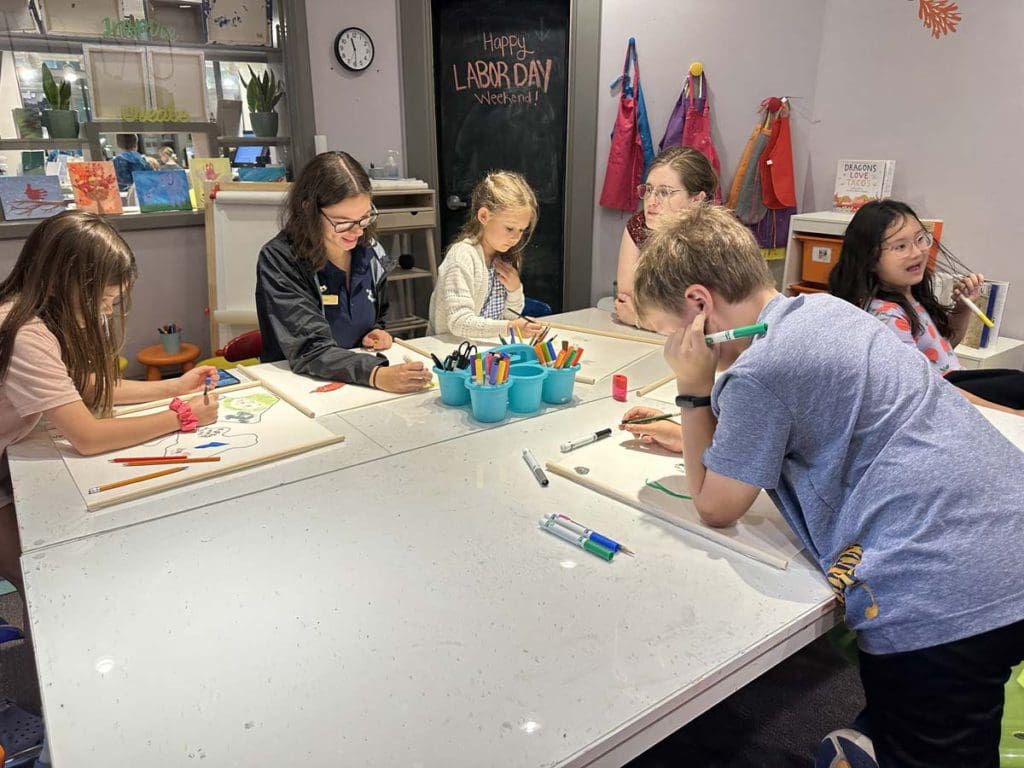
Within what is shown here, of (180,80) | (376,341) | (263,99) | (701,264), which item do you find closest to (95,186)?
(180,80)

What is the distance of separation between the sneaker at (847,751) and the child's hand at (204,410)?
3.94ft

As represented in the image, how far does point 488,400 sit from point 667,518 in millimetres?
481

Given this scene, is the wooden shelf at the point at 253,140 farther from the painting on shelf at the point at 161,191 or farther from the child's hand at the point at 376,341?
the child's hand at the point at 376,341

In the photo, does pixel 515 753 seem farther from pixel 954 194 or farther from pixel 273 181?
pixel 273 181

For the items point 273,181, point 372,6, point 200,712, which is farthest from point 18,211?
point 200,712

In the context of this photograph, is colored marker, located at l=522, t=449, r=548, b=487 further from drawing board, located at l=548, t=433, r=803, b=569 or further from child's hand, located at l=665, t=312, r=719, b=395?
child's hand, located at l=665, t=312, r=719, b=395

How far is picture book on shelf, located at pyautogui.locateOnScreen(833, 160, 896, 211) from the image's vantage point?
9.67 ft

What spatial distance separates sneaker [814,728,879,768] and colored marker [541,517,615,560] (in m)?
0.44

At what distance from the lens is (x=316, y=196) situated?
70.0 inches

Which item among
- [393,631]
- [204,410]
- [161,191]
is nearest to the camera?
[393,631]

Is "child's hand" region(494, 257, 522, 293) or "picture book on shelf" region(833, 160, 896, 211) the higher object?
"picture book on shelf" region(833, 160, 896, 211)

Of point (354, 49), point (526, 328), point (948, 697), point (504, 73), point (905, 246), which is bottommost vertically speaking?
point (948, 697)

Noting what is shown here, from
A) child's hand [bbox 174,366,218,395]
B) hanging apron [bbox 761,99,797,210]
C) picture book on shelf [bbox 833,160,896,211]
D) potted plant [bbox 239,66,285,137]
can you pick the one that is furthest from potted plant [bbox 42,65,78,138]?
picture book on shelf [bbox 833,160,896,211]

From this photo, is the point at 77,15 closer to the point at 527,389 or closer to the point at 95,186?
the point at 95,186
